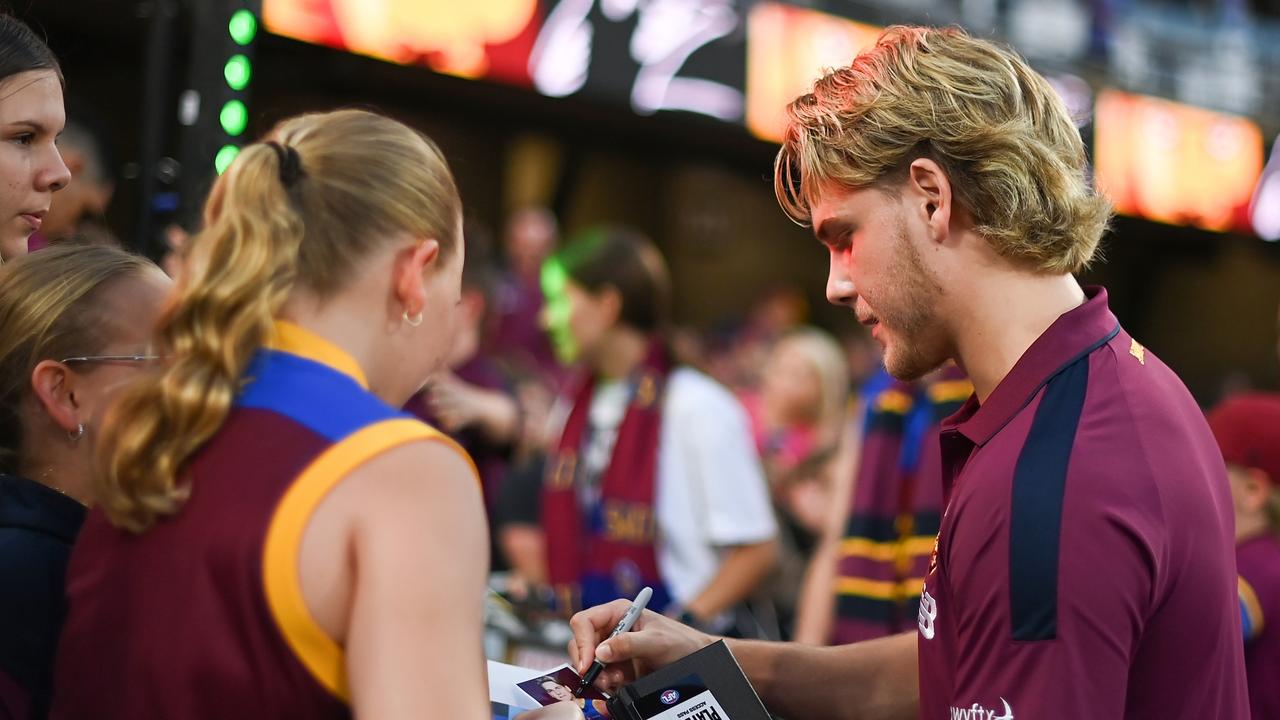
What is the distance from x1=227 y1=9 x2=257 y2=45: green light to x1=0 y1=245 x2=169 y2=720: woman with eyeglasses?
3.91ft

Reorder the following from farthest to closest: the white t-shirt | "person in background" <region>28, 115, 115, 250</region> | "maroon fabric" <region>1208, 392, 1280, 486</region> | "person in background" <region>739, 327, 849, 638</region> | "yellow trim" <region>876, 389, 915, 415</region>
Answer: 1. "person in background" <region>739, 327, 849, 638</region>
2. the white t-shirt
3. "yellow trim" <region>876, 389, 915, 415</region>
4. "person in background" <region>28, 115, 115, 250</region>
5. "maroon fabric" <region>1208, 392, 1280, 486</region>

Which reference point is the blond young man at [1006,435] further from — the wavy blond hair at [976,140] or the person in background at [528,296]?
the person in background at [528,296]

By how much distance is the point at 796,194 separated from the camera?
2.12 m

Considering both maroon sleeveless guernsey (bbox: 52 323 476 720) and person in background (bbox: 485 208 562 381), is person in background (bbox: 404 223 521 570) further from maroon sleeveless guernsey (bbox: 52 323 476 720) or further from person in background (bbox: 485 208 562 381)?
person in background (bbox: 485 208 562 381)

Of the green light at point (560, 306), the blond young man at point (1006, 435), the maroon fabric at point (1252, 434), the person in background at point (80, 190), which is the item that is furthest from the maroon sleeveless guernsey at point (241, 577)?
the green light at point (560, 306)

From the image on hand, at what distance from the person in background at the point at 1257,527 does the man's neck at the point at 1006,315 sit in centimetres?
105

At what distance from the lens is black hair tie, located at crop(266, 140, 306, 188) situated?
4.91ft

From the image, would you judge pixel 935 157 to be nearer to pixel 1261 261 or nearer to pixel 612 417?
pixel 612 417

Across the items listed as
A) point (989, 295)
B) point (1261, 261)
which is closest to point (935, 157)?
point (989, 295)

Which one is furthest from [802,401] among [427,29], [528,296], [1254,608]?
[1254,608]

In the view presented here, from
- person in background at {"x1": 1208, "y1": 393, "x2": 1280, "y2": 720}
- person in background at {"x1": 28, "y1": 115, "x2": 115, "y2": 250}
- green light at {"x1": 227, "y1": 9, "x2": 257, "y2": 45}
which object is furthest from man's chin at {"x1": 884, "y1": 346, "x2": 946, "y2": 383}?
person in background at {"x1": 28, "y1": 115, "x2": 115, "y2": 250}

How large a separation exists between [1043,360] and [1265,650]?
136 centimetres

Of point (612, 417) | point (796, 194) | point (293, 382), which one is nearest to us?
point (293, 382)

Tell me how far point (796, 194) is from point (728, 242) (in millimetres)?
10399
